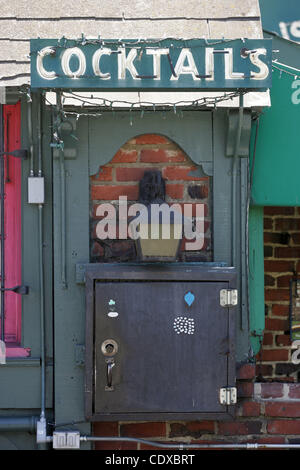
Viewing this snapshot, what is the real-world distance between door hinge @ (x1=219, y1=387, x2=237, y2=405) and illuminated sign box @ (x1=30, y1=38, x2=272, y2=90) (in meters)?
1.72

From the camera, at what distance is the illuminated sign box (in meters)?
3.29

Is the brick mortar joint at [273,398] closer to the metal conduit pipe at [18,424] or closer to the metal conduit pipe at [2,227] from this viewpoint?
the metal conduit pipe at [18,424]

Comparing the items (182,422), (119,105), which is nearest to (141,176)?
(119,105)

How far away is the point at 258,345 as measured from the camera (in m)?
3.95

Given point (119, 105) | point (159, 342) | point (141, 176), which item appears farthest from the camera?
point (141, 176)

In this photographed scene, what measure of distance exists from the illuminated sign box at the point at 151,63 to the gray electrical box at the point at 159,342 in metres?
1.08

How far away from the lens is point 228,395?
3670 millimetres

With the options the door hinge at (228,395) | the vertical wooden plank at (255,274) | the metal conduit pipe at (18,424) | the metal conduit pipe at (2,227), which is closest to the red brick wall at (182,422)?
the door hinge at (228,395)

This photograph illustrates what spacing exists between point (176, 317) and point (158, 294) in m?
0.17

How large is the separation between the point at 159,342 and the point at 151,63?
156 cm

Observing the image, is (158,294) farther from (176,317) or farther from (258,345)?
(258,345)

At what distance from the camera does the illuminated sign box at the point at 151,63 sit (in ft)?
10.8

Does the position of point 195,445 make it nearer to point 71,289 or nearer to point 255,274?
point 255,274

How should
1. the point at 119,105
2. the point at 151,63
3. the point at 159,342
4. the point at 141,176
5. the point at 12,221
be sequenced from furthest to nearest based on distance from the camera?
the point at 12,221, the point at 141,176, the point at 119,105, the point at 159,342, the point at 151,63
